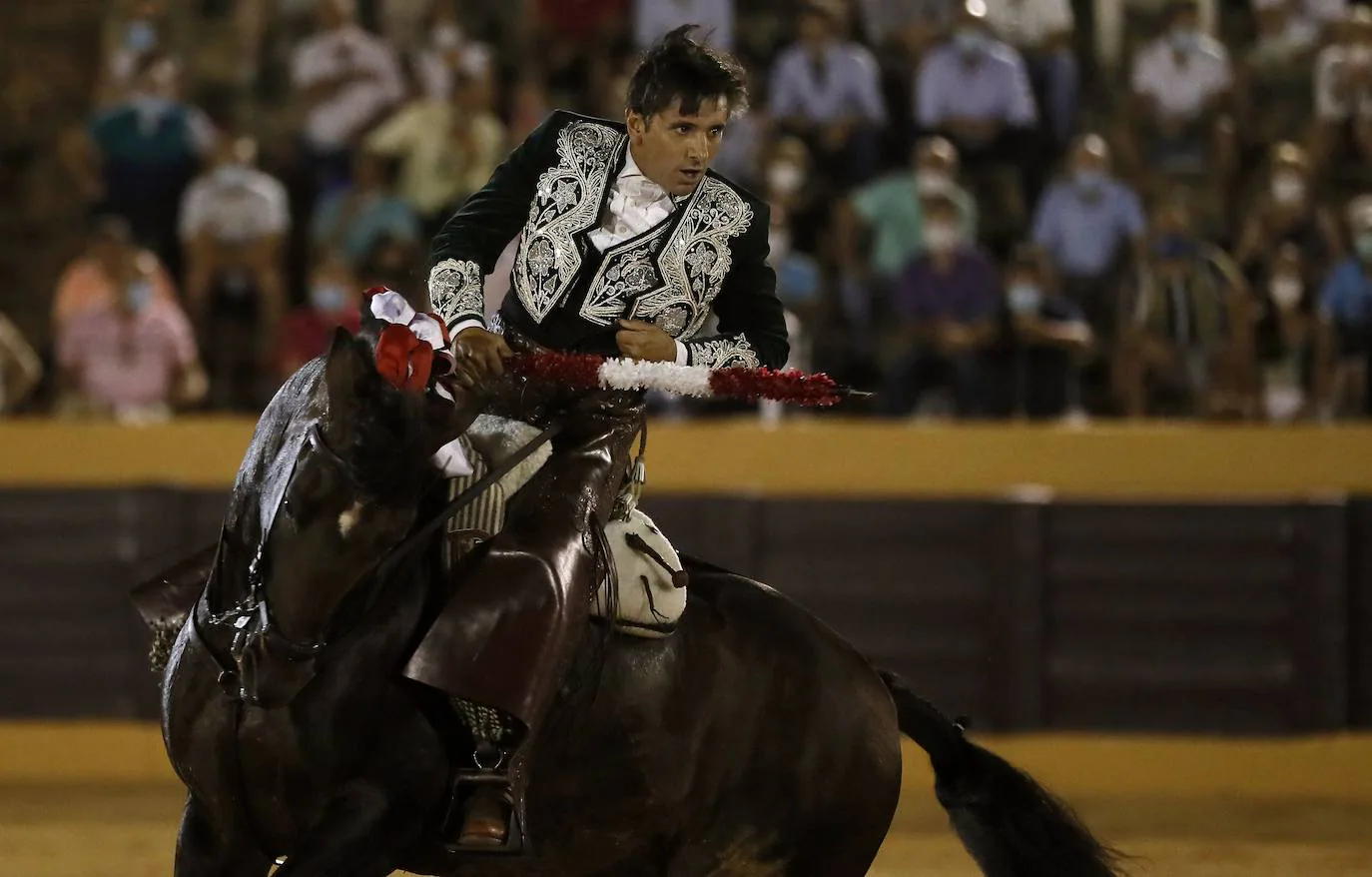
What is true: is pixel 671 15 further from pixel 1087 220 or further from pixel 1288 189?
pixel 1288 189

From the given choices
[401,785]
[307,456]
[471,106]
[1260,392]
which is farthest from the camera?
[471,106]

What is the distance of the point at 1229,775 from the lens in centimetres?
769

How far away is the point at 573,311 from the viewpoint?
3.64 metres

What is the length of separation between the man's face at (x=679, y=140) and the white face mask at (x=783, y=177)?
19.0 feet

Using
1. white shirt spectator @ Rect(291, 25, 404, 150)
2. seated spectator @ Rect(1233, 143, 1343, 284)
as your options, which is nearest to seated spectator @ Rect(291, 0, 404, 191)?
white shirt spectator @ Rect(291, 25, 404, 150)

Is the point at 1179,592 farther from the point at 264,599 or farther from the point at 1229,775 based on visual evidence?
the point at 264,599

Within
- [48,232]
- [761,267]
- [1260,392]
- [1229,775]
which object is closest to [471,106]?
[48,232]

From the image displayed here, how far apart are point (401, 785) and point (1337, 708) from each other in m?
5.20

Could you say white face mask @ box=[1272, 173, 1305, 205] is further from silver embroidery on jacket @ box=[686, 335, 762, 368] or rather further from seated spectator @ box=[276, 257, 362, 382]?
silver embroidery on jacket @ box=[686, 335, 762, 368]

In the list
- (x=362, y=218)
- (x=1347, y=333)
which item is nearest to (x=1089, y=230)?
(x=1347, y=333)

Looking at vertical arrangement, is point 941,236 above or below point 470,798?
below

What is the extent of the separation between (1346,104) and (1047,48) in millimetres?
1459

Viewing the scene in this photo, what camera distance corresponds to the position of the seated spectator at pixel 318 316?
8.60m

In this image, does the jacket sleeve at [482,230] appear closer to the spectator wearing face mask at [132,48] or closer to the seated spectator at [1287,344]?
the seated spectator at [1287,344]
